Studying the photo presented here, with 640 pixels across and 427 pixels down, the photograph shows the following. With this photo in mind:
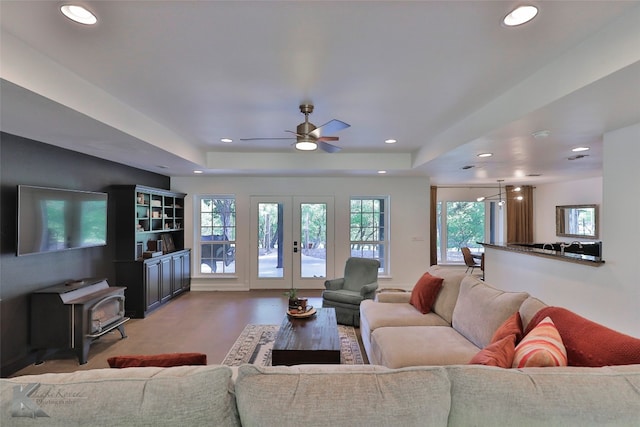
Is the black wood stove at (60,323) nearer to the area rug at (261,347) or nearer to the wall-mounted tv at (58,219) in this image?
the wall-mounted tv at (58,219)

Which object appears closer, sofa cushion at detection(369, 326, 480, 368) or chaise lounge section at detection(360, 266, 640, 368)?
chaise lounge section at detection(360, 266, 640, 368)

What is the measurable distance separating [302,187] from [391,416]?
558cm

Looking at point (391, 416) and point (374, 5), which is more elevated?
point (374, 5)

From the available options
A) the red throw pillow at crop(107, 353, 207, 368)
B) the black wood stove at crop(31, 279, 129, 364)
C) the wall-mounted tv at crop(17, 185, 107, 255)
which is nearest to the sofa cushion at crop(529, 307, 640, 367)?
the red throw pillow at crop(107, 353, 207, 368)

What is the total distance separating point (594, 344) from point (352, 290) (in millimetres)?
3366

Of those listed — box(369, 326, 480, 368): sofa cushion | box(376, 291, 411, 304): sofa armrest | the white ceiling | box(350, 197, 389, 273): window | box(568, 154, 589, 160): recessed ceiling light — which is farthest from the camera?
box(350, 197, 389, 273): window

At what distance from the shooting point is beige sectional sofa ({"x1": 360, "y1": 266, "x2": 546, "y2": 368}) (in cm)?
222

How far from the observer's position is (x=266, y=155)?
530cm

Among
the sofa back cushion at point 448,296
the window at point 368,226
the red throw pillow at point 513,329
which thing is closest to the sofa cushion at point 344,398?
the red throw pillow at point 513,329

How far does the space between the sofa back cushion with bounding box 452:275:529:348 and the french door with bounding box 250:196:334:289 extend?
3.78 m

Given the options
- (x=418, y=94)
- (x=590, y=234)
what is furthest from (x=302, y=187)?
(x=590, y=234)

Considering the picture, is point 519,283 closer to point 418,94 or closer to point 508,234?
point 418,94

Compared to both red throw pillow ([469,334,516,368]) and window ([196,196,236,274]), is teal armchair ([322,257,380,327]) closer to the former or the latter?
red throw pillow ([469,334,516,368])

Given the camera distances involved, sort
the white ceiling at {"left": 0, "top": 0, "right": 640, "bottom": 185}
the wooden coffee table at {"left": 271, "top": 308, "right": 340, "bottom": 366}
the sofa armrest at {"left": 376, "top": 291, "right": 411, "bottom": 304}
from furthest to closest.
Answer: the sofa armrest at {"left": 376, "top": 291, "right": 411, "bottom": 304} → the wooden coffee table at {"left": 271, "top": 308, "right": 340, "bottom": 366} → the white ceiling at {"left": 0, "top": 0, "right": 640, "bottom": 185}
